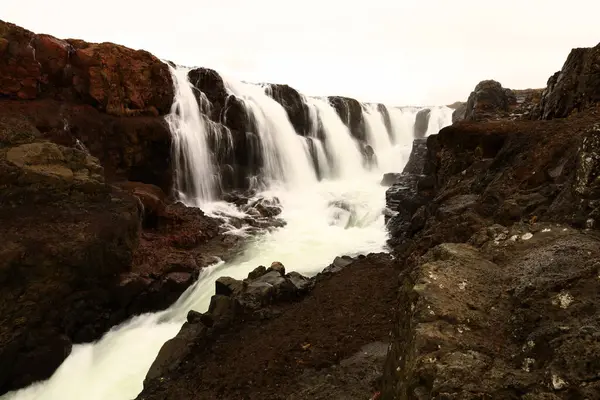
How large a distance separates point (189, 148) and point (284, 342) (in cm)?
A: 1510

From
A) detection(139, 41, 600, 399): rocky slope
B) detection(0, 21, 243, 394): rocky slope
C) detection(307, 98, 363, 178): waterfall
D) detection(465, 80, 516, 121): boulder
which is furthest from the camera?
detection(307, 98, 363, 178): waterfall

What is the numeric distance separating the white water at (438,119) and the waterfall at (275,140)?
77.4 feet

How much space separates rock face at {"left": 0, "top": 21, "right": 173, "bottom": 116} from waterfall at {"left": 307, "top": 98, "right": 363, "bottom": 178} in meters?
14.3

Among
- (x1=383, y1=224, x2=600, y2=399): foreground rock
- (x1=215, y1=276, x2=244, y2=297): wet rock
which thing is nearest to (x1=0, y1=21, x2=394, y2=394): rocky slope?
(x1=215, y1=276, x2=244, y2=297): wet rock

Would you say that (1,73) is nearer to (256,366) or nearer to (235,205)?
(235,205)

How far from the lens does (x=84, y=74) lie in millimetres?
16812

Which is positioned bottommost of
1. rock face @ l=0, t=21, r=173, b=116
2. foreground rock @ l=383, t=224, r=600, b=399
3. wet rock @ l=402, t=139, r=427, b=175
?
wet rock @ l=402, t=139, r=427, b=175

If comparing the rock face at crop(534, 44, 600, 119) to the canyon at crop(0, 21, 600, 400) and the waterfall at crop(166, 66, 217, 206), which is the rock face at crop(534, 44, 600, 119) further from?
the waterfall at crop(166, 66, 217, 206)

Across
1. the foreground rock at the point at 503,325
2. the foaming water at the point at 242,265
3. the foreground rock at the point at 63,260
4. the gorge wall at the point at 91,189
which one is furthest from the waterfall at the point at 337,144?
the foreground rock at the point at 503,325

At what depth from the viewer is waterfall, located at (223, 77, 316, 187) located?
79.2 ft

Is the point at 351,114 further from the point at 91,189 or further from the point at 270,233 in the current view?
the point at 91,189

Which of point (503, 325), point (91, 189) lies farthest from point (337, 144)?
point (503, 325)

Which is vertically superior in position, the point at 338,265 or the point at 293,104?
the point at 293,104

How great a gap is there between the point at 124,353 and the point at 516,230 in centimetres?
916
